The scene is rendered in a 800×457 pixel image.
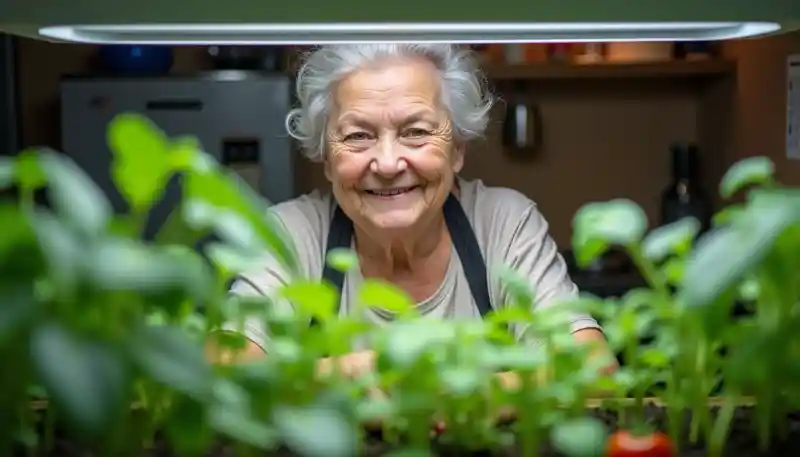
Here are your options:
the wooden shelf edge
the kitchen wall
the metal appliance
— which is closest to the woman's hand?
the metal appliance

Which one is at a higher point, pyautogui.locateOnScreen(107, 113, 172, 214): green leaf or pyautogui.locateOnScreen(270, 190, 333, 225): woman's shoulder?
pyautogui.locateOnScreen(107, 113, 172, 214): green leaf

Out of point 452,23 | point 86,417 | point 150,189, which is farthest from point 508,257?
point 86,417

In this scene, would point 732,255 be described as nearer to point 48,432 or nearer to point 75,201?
point 75,201

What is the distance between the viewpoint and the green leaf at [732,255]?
0.54 meters

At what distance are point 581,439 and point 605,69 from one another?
2046 mm

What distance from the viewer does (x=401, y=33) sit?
2.93 feet

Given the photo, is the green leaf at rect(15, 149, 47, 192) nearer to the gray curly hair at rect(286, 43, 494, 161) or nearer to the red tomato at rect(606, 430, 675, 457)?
the red tomato at rect(606, 430, 675, 457)

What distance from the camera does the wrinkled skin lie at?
1.41m

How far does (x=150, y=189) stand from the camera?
0.54 meters

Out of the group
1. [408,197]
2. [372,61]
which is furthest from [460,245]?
[372,61]

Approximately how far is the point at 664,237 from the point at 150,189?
13.5 inches

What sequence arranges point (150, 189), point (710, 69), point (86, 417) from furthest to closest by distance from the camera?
point (710, 69) → point (150, 189) → point (86, 417)

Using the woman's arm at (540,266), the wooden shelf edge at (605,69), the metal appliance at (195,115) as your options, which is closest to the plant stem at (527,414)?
the woman's arm at (540,266)

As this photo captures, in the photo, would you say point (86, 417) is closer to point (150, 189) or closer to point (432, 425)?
point (150, 189)
